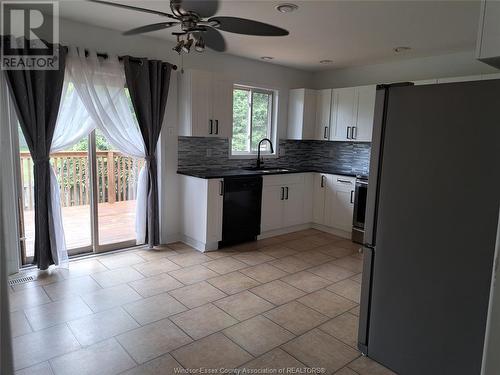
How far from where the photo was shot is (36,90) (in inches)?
127

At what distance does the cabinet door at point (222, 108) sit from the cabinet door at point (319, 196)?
5.21ft

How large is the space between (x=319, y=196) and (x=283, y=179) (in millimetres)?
760

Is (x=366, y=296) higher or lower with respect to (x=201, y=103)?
lower

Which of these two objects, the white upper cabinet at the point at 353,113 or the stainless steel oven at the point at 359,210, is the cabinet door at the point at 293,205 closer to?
the stainless steel oven at the point at 359,210

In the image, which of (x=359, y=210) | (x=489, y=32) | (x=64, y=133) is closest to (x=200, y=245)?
(x=64, y=133)

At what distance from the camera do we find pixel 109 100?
146 inches

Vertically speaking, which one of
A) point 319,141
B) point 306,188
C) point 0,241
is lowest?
point 306,188

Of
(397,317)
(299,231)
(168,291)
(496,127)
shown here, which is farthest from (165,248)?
(496,127)

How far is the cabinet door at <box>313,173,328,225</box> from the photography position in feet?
17.3

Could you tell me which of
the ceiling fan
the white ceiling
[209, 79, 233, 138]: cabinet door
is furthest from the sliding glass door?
the ceiling fan

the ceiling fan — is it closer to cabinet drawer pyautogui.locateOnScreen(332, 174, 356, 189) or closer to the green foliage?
the green foliage

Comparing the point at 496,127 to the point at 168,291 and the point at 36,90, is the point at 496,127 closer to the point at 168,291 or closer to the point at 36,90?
the point at 168,291

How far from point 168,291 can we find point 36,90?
221 cm

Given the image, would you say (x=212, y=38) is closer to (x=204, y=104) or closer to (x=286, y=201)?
(x=204, y=104)
